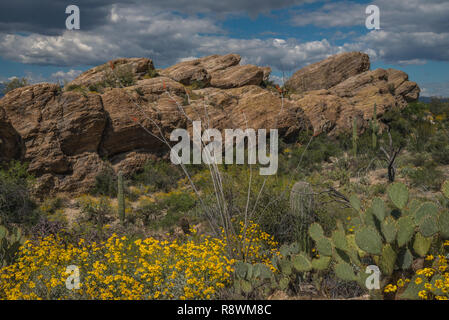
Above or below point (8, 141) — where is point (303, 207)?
below

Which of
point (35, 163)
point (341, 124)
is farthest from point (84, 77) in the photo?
point (341, 124)

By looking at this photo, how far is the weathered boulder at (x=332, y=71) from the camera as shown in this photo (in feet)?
78.7

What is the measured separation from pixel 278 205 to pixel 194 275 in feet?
10.7

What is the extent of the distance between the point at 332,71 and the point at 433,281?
2370 centimetres

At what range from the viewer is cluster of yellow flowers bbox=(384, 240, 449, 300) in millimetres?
2695

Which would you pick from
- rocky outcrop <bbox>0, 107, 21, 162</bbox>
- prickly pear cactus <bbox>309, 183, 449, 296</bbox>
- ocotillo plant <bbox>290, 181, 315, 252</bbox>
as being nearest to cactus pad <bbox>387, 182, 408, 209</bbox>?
prickly pear cactus <bbox>309, 183, 449, 296</bbox>

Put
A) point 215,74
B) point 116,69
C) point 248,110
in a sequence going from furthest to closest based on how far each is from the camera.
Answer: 1. point 215,74
2. point 116,69
3. point 248,110

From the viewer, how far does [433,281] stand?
277 centimetres

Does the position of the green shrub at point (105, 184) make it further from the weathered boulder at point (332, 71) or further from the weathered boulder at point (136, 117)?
the weathered boulder at point (332, 71)

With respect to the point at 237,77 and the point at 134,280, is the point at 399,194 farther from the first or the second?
the point at 237,77

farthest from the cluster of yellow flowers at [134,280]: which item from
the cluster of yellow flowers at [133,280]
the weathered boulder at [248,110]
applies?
the weathered boulder at [248,110]

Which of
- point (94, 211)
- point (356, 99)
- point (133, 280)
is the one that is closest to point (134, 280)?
point (133, 280)

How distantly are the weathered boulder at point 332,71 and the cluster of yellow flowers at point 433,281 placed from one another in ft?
69.9

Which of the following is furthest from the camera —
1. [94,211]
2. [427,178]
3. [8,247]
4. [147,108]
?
[147,108]
